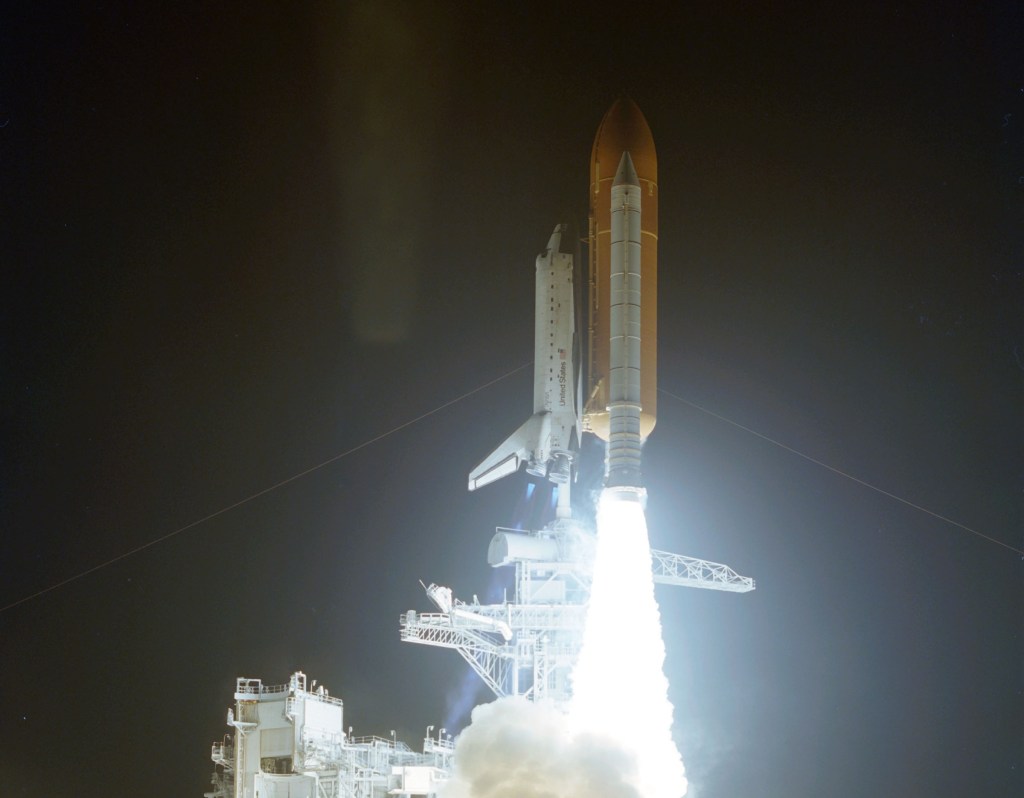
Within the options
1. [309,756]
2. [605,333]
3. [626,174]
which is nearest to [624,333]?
[605,333]

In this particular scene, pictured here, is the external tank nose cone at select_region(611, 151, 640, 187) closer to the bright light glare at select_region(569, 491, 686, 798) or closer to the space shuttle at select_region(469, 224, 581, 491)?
the space shuttle at select_region(469, 224, 581, 491)

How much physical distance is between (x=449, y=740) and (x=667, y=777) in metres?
6.76

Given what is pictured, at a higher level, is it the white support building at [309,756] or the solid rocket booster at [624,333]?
the solid rocket booster at [624,333]

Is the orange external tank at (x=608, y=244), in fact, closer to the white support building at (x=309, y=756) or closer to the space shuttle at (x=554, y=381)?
the space shuttle at (x=554, y=381)

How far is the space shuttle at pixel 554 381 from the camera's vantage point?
2152 centimetres

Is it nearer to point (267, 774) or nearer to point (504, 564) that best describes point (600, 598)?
point (504, 564)

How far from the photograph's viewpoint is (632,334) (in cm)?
1856

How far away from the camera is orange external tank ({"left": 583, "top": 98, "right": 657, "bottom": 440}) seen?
64.5 feet

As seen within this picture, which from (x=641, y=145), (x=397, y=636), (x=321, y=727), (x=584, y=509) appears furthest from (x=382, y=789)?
(x=641, y=145)

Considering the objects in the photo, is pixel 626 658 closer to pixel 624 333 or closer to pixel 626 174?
pixel 624 333

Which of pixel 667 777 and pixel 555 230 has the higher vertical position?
pixel 555 230

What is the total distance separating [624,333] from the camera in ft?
60.8

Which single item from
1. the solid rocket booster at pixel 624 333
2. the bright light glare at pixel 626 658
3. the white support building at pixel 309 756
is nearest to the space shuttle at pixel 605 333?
the solid rocket booster at pixel 624 333

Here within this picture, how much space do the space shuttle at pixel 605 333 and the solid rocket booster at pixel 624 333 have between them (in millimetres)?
11
